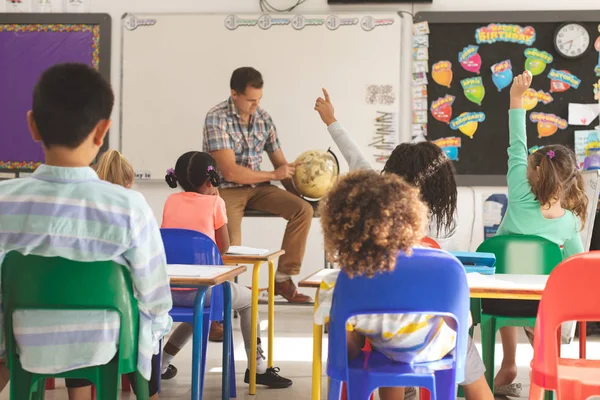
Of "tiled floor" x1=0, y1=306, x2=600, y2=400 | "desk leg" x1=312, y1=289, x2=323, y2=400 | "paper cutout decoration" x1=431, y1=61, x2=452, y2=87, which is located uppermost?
"paper cutout decoration" x1=431, y1=61, x2=452, y2=87

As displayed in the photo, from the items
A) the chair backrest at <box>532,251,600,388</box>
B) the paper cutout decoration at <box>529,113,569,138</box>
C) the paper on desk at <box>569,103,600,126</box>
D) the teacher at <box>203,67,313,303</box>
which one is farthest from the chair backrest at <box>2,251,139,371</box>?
the paper on desk at <box>569,103,600,126</box>

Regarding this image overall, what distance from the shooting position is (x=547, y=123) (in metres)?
5.24

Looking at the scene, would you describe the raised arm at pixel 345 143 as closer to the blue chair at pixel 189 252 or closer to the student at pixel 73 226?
the blue chair at pixel 189 252

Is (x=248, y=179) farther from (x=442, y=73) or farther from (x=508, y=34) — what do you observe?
(x=508, y=34)

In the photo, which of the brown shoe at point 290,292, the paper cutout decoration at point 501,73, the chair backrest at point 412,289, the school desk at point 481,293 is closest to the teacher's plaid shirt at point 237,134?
the brown shoe at point 290,292

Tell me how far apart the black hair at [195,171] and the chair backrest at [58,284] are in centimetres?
158

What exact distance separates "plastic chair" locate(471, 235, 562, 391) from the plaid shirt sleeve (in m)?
2.21

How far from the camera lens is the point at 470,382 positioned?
191cm

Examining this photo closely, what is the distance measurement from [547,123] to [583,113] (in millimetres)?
259

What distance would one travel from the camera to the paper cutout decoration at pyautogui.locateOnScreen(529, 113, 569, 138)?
17.2 ft

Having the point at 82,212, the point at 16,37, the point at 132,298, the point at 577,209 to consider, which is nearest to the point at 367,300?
the point at 132,298

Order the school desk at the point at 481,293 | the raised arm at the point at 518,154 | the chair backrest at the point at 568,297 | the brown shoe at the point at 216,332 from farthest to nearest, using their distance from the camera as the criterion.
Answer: the brown shoe at the point at 216,332
the raised arm at the point at 518,154
the school desk at the point at 481,293
the chair backrest at the point at 568,297

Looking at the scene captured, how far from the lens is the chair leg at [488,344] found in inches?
95.7

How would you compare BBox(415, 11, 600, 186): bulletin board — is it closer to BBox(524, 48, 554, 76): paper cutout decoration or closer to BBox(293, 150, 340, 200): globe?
BBox(524, 48, 554, 76): paper cutout decoration
